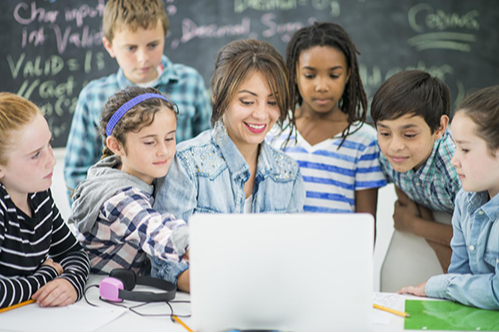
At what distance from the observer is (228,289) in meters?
1.00

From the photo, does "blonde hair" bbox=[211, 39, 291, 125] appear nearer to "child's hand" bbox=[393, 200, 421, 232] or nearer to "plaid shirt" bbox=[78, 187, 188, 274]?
"plaid shirt" bbox=[78, 187, 188, 274]

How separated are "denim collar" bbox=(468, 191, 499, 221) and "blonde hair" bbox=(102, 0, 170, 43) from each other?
1466 millimetres

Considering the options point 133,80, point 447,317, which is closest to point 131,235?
point 447,317

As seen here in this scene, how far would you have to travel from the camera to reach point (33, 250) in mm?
1401

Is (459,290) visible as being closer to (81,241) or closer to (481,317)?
(481,317)

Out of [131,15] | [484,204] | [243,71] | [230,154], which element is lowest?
[484,204]

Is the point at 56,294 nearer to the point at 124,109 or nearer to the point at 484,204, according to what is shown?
the point at 124,109

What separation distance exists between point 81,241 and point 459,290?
3.49 ft

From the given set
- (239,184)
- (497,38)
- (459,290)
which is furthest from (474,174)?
(497,38)

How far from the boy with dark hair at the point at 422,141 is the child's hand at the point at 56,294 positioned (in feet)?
3.69

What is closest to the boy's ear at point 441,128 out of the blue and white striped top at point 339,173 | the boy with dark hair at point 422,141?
the boy with dark hair at point 422,141

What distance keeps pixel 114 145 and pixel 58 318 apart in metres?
0.58

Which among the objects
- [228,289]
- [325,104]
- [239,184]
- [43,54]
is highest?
[43,54]

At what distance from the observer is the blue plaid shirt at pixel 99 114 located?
7.76ft
